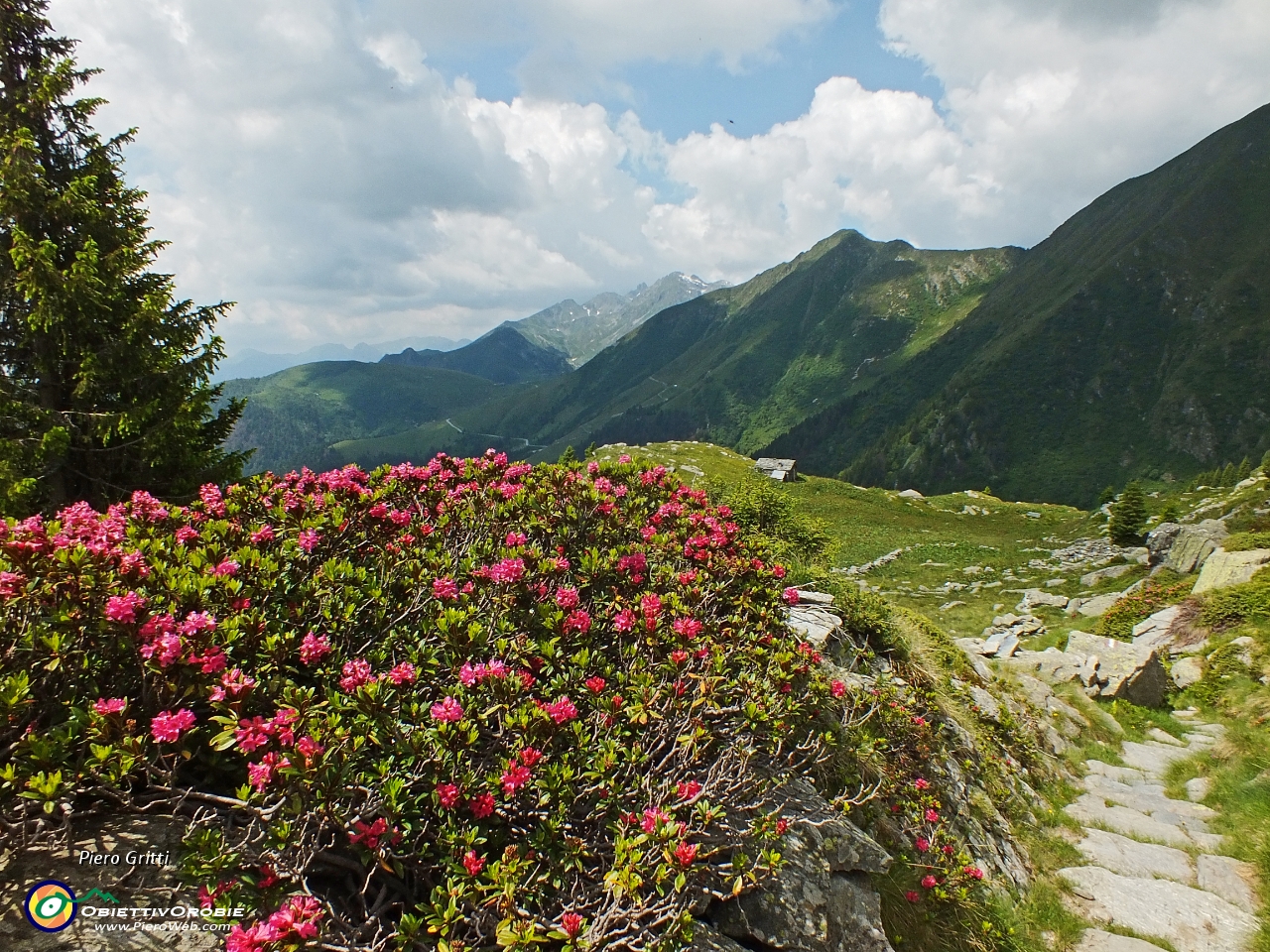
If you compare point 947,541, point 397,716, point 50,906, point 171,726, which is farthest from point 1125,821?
point 947,541

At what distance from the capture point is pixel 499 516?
22.7 feet

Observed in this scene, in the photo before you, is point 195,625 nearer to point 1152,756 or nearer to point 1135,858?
point 1135,858

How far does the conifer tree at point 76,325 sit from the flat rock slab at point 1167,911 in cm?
1951

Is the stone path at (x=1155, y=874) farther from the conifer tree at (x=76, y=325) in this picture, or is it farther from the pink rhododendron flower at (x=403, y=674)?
the conifer tree at (x=76, y=325)

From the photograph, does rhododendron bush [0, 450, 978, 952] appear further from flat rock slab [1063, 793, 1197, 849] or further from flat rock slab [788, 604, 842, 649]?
flat rock slab [1063, 793, 1197, 849]

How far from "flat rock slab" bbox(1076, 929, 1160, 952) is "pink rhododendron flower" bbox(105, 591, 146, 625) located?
1049 centimetres

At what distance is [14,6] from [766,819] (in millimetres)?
22643

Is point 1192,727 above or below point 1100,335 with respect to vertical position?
below

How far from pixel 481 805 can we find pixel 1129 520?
67.0 meters

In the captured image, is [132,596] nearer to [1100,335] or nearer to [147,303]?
[147,303]

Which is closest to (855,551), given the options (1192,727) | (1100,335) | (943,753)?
(1192,727)

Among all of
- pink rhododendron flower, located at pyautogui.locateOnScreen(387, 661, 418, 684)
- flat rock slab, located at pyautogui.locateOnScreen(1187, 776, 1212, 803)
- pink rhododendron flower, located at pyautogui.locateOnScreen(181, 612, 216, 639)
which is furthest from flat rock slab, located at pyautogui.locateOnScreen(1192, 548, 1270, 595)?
pink rhododendron flower, located at pyautogui.locateOnScreen(181, 612, 216, 639)

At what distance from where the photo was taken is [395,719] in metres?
4.00

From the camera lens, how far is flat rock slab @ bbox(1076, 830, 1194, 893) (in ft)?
27.4
